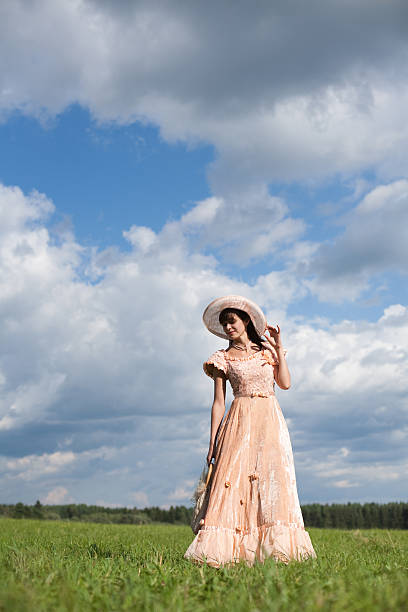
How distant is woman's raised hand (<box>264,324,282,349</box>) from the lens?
24.3 ft

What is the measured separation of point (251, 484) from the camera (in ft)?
22.4

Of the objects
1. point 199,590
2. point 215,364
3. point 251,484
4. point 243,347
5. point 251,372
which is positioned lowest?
point 199,590

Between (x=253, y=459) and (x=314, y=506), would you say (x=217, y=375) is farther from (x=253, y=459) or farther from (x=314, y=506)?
(x=314, y=506)

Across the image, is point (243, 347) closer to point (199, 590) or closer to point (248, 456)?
point (248, 456)

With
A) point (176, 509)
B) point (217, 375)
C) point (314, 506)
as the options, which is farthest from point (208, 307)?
point (314, 506)

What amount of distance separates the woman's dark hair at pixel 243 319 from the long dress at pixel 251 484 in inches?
8.5

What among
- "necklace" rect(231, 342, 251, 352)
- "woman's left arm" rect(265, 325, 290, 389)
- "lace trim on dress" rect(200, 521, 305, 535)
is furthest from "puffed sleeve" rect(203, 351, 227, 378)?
"lace trim on dress" rect(200, 521, 305, 535)

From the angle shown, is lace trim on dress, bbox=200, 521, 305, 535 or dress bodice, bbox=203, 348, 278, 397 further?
dress bodice, bbox=203, 348, 278, 397

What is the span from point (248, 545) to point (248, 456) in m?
1.00

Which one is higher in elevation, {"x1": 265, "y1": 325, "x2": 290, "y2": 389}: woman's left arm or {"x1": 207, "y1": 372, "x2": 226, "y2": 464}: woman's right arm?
{"x1": 265, "y1": 325, "x2": 290, "y2": 389}: woman's left arm

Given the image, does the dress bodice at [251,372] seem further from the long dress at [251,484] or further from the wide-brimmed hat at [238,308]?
the wide-brimmed hat at [238,308]

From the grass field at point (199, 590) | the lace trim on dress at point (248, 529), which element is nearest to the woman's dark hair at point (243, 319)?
the lace trim on dress at point (248, 529)

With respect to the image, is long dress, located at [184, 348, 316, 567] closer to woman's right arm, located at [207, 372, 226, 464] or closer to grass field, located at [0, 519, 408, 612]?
woman's right arm, located at [207, 372, 226, 464]

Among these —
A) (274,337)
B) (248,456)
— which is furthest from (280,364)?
(248,456)
